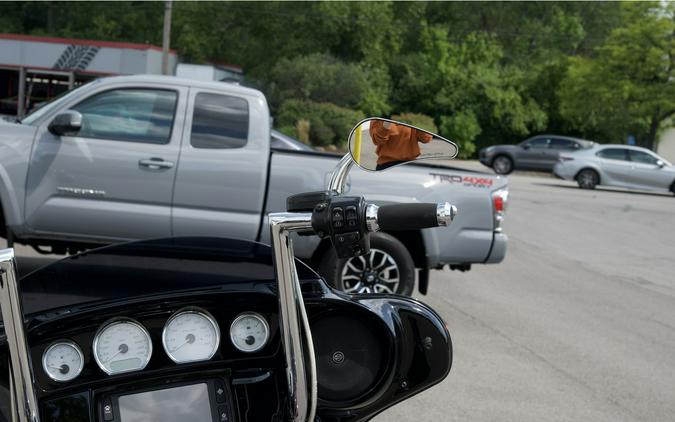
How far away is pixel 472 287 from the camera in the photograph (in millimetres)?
10086

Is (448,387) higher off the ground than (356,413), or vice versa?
(356,413)

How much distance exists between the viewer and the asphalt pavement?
19.1ft

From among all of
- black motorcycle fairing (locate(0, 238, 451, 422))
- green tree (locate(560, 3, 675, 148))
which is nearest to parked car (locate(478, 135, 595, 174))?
green tree (locate(560, 3, 675, 148))

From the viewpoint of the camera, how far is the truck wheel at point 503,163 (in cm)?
3503

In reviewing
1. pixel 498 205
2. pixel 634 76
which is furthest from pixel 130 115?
pixel 634 76

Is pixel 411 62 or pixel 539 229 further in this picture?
pixel 411 62

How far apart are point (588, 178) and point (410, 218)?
27.2 meters

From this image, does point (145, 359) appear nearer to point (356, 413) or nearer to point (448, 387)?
point (356, 413)

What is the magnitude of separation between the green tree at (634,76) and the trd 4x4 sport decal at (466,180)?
38.1 meters

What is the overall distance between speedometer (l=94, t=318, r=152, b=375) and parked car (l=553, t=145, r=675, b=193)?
1060 inches

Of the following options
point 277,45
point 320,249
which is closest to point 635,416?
point 320,249

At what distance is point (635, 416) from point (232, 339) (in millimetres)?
3754

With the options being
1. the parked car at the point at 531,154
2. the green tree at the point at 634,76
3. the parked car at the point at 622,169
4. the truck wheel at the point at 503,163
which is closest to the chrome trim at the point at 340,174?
the parked car at the point at 622,169

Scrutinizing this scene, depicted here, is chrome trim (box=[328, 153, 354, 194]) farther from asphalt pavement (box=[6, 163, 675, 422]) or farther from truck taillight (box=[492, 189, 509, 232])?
truck taillight (box=[492, 189, 509, 232])
